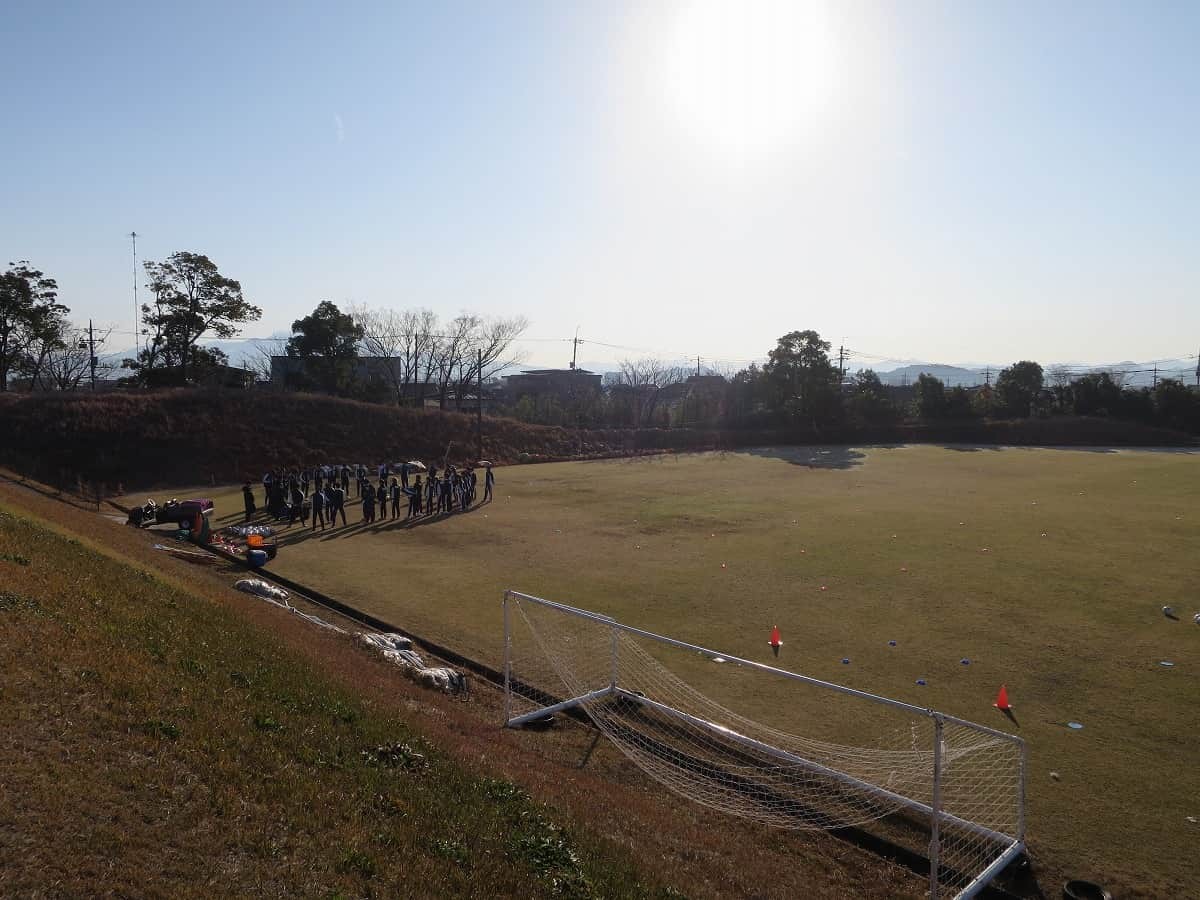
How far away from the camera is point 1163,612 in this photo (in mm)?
14242

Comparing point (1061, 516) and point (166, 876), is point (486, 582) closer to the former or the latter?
point (166, 876)

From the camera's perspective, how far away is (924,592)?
16.0 m

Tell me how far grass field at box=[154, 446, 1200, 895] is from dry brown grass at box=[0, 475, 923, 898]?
2908 mm

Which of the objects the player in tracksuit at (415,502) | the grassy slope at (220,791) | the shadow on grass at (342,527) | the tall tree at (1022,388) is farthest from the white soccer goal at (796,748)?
the tall tree at (1022,388)

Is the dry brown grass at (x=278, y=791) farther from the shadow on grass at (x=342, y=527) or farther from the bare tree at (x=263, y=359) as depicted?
the bare tree at (x=263, y=359)

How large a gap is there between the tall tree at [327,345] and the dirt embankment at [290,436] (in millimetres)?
4454

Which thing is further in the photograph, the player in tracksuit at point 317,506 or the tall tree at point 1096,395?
the tall tree at point 1096,395

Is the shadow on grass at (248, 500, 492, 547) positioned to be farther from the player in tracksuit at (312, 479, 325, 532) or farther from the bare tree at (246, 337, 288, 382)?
the bare tree at (246, 337, 288, 382)

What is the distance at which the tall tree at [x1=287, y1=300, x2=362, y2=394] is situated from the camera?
161 feet

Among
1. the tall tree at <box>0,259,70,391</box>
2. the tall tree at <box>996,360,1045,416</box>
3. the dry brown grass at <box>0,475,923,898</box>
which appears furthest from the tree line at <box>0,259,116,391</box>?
the tall tree at <box>996,360,1045,416</box>

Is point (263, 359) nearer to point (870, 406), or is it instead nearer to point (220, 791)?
point (870, 406)

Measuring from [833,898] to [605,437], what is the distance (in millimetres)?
46362

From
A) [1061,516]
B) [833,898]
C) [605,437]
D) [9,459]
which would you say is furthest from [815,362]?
[833,898]

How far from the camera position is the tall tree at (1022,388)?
57969 mm
